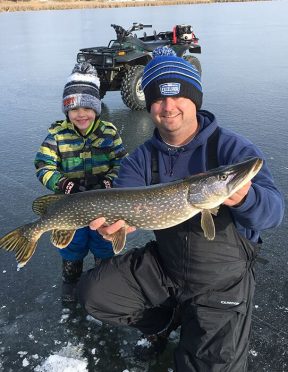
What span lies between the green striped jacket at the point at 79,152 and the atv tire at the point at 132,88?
423 centimetres

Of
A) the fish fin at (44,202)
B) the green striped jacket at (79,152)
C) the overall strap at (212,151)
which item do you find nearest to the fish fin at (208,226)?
the overall strap at (212,151)

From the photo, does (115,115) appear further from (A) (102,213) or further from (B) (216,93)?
(A) (102,213)

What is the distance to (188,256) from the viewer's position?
93.8 inches

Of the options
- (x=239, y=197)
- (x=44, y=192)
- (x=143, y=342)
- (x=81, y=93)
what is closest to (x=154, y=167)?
(x=239, y=197)

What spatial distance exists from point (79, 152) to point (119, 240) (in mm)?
977

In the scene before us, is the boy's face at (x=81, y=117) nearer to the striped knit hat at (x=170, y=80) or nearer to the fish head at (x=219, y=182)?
the striped knit hat at (x=170, y=80)

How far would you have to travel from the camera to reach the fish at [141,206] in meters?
2.09

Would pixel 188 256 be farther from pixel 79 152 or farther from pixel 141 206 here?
pixel 79 152

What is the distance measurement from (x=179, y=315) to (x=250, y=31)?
16.7 m

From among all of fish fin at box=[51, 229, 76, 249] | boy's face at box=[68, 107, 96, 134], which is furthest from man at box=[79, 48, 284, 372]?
boy's face at box=[68, 107, 96, 134]

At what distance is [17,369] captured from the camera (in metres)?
2.50

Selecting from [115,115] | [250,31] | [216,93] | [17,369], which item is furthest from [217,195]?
[250,31]

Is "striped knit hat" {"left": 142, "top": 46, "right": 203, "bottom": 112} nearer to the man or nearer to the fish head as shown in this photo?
the man

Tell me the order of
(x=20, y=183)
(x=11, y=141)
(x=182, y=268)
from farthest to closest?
(x=11, y=141) → (x=20, y=183) → (x=182, y=268)
